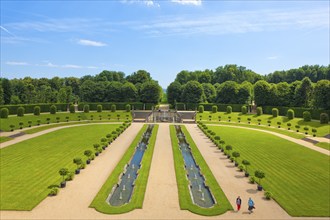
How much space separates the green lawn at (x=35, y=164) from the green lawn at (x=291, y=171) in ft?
69.9

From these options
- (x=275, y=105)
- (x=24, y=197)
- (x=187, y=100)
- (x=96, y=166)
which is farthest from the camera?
(x=187, y=100)

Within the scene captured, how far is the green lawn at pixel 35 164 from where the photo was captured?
24500mm

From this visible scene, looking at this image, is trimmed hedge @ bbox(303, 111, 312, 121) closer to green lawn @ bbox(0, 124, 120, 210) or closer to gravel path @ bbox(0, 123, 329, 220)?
gravel path @ bbox(0, 123, 329, 220)

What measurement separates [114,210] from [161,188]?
6.06 m

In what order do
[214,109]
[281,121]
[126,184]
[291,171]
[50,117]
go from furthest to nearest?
[214,109]
[50,117]
[281,121]
[291,171]
[126,184]

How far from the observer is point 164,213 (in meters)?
21.6

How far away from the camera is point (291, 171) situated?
108 feet

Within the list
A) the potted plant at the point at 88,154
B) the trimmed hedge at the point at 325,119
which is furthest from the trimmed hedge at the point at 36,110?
the trimmed hedge at the point at 325,119

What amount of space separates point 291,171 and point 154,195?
17.5 metres

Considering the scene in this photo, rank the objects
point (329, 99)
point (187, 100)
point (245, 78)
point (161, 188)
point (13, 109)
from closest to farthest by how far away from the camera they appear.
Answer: point (161, 188) < point (329, 99) < point (13, 109) < point (187, 100) < point (245, 78)

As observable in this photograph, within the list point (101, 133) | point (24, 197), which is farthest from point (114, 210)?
point (101, 133)

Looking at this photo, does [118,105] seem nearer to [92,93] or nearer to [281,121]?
[92,93]

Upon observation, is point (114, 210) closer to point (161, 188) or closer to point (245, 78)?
point (161, 188)

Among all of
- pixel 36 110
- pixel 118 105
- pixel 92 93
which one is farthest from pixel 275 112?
pixel 36 110
